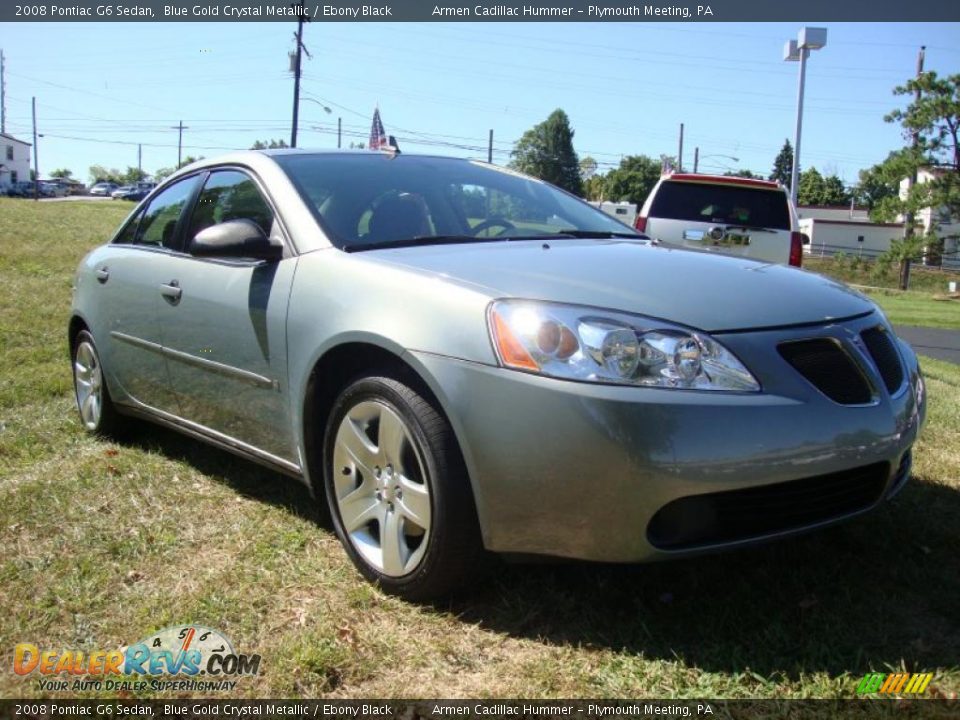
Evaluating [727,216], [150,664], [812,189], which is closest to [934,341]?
[727,216]

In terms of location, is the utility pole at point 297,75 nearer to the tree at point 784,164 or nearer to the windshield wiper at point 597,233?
the windshield wiper at point 597,233

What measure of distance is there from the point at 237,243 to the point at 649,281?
149cm

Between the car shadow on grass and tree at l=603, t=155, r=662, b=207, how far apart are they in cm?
9600

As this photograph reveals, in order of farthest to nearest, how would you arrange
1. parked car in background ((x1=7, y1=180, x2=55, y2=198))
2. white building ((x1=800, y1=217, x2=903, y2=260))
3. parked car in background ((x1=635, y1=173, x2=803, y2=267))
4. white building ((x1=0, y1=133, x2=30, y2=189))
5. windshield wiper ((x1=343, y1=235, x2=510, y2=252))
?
white building ((x1=0, y1=133, x2=30, y2=189)), parked car in background ((x1=7, y1=180, x2=55, y2=198)), white building ((x1=800, y1=217, x2=903, y2=260)), parked car in background ((x1=635, y1=173, x2=803, y2=267)), windshield wiper ((x1=343, y1=235, x2=510, y2=252))

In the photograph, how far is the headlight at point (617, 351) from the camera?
2.41 metres

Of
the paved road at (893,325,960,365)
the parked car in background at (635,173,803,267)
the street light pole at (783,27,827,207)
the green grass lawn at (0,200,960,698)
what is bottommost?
the paved road at (893,325,960,365)

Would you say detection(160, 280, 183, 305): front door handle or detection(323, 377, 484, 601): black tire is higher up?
detection(160, 280, 183, 305): front door handle

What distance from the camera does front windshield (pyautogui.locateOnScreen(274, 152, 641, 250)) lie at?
11.1 ft

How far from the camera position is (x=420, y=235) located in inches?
134

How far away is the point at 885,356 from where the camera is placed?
292 cm

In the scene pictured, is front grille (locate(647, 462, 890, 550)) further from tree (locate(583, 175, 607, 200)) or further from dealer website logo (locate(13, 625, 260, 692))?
tree (locate(583, 175, 607, 200))

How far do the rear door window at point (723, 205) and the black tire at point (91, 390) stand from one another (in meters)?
6.31

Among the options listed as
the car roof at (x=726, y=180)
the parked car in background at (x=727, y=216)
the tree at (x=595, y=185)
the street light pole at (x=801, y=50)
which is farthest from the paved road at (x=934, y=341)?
the tree at (x=595, y=185)

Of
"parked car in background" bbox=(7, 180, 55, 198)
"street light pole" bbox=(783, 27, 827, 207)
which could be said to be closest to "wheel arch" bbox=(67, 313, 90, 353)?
"street light pole" bbox=(783, 27, 827, 207)
